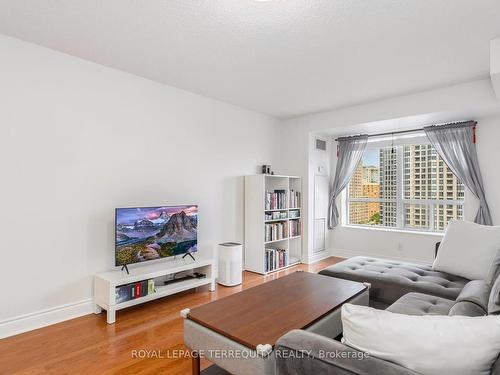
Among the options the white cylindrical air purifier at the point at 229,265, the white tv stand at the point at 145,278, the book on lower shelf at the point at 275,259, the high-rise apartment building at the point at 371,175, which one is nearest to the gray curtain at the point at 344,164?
the high-rise apartment building at the point at 371,175

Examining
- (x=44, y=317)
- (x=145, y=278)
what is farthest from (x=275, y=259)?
(x=44, y=317)

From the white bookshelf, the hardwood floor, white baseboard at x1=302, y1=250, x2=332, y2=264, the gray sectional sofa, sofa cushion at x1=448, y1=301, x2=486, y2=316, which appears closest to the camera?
the gray sectional sofa

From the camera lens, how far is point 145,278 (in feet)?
9.72

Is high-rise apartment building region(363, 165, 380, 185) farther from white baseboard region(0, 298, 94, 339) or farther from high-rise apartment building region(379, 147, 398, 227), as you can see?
white baseboard region(0, 298, 94, 339)

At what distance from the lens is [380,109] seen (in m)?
4.19

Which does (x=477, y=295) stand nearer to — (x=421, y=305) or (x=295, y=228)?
(x=421, y=305)

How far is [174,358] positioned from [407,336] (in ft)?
5.69

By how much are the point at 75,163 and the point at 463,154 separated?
4782mm

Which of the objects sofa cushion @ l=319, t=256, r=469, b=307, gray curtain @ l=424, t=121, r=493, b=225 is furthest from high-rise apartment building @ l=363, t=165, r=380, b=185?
sofa cushion @ l=319, t=256, r=469, b=307

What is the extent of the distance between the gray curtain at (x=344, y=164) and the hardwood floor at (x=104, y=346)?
334 centimetres

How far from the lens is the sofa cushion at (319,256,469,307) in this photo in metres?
2.40

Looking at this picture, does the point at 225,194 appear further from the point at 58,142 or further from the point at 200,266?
the point at 58,142

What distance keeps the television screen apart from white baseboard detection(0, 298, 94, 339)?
20.9 inches

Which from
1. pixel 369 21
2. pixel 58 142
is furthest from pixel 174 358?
pixel 369 21
